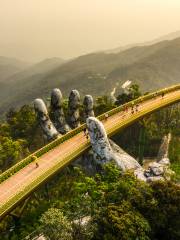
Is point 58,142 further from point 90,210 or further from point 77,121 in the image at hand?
point 90,210

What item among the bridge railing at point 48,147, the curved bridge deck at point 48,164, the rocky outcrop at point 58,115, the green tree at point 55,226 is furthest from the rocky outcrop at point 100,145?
the green tree at point 55,226

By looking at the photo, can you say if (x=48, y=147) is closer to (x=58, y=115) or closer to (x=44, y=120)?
(x=44, y=120)

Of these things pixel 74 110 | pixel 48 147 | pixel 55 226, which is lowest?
pixel 48 147

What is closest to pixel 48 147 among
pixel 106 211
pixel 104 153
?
pixel 104 153

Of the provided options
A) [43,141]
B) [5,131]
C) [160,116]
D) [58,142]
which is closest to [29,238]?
[58,142]

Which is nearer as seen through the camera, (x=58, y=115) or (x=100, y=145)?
(x=100, y=145)

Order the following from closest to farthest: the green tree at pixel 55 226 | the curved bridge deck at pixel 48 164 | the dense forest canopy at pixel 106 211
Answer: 1. the green tree at pixel 55 226
2. the dense forest canopy at pixel 106 211
3. the curved bridge deck at pixel 48 164

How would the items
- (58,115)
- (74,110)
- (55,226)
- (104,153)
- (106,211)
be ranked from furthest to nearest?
(74,110)
(58,115)
(104,153)
(106,211)
(55,226)

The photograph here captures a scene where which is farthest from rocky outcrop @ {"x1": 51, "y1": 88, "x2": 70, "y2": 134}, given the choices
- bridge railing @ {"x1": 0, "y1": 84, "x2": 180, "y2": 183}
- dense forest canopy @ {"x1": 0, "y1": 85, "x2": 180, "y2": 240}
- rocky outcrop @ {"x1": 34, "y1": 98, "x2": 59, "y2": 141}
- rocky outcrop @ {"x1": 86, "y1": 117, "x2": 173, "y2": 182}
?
rocky outcrop @ {"x1": 86, "y1": 117, "x2": 173, "y2": 182}

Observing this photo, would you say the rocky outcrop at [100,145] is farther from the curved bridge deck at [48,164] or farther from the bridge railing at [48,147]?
the bridge railing at [48,147]
